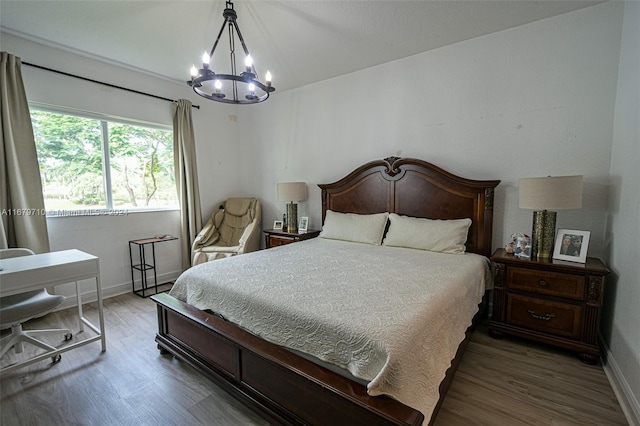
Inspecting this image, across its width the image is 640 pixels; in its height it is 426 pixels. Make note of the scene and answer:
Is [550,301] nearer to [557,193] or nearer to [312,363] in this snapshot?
[557,193]

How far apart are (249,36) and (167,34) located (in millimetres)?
764

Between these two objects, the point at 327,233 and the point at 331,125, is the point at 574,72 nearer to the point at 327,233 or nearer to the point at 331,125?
the point at 331,125

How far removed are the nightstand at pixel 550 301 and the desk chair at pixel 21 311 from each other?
11.0 feet

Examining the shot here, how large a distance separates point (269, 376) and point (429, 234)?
1.87m

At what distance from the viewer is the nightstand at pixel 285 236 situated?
3.55 meters

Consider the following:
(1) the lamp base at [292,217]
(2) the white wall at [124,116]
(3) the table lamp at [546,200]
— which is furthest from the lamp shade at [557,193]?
(2) the white wall at [124,116]

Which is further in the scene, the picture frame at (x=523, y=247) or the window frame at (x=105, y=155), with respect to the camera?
the window frame at (x=105, y=155)

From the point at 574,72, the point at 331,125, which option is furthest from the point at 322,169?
the point at 574,72

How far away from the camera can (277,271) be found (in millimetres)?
1968

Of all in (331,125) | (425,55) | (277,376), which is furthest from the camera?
(331,125)

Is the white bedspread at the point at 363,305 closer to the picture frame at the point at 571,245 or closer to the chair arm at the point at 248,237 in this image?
the picture frame at the point at 571,245

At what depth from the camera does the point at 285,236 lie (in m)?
3.65

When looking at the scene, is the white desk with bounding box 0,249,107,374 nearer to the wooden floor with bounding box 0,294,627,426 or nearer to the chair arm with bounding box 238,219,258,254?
the wooden floor with bounding box 0,294,627,426

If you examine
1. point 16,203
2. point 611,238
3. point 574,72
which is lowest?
point 611,238
